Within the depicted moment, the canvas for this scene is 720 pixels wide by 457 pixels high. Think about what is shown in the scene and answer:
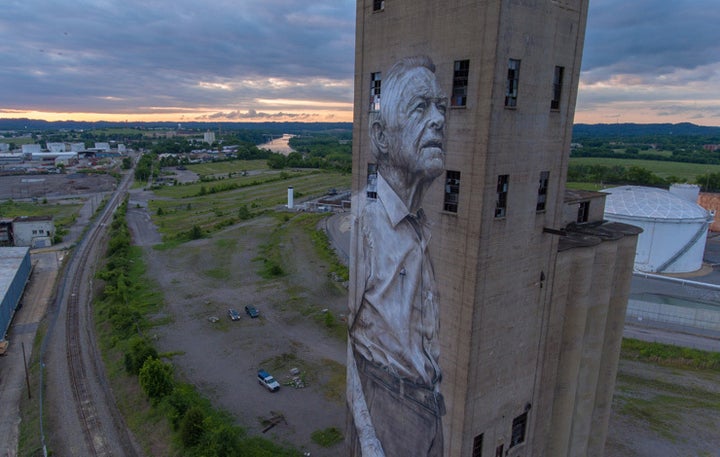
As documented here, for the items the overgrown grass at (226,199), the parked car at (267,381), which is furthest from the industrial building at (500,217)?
the overgrown grass at (226,199)

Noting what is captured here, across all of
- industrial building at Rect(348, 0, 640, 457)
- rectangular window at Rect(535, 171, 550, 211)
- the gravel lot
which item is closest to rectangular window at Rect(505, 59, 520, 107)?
industrial building at Rect(348, 0, 640, 457)

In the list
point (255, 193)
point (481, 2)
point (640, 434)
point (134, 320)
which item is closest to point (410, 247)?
point (481, 2)

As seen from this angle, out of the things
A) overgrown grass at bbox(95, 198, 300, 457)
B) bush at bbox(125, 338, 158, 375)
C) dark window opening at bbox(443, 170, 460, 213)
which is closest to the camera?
dark window opening at bbox(443, 170, 460, 213)

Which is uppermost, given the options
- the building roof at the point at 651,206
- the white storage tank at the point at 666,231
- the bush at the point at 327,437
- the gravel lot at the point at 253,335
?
the building roof at the point at 651,206

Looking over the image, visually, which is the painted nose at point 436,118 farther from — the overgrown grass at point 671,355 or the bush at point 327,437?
the overgrown grass at point 671,355

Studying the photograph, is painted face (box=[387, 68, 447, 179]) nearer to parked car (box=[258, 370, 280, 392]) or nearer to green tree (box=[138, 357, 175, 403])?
parked car (box=[258, 370, 280, 392])
